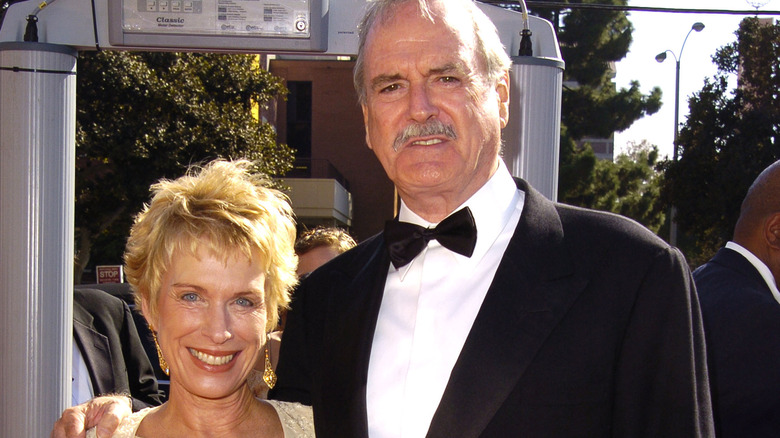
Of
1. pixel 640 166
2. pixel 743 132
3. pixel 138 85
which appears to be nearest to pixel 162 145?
pixel 138 85

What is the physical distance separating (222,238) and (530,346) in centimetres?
95

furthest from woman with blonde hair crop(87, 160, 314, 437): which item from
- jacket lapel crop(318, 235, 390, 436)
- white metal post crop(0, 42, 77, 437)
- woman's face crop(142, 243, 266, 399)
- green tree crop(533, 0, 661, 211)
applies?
green tree crop(533, 0, 661, 211)

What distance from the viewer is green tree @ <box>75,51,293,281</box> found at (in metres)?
14.7

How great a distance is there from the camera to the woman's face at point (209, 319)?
2.36m

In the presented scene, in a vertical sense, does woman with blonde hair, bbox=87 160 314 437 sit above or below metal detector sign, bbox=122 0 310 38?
below

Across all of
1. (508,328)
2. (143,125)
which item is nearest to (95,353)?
(508,328)

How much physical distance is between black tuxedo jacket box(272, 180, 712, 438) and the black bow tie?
114 mm

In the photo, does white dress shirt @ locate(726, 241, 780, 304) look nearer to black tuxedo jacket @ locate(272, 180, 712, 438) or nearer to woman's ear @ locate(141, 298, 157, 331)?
black tuxedo jacket @ locate(272, 180, 712, 438)

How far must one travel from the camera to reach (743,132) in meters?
22.2

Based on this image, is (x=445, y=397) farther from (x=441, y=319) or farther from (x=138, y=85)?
(x=138, y=85)

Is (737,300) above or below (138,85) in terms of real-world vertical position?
below

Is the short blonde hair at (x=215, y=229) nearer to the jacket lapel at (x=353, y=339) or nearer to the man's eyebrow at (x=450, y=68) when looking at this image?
the jacket lapel at (x=353, y=339)

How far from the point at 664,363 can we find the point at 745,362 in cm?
126

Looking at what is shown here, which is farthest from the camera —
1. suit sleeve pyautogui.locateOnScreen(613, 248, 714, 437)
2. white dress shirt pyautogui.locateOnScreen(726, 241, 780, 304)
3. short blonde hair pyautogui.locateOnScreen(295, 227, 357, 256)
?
short blonde hair pyautogui.locateOnScreen(295, 227, 357, 256)
